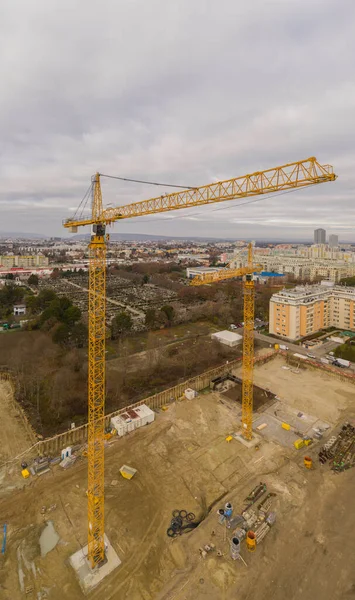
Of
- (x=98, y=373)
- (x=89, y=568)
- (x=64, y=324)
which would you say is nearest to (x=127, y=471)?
(x=89, y=568)

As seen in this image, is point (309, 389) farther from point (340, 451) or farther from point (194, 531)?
point (194, 531)

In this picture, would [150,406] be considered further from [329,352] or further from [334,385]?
[329,352]

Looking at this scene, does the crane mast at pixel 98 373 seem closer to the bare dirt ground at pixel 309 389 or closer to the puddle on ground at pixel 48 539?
the puddle on ground at pixel 48 539

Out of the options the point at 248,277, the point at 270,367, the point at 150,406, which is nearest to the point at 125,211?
the point at 248,277

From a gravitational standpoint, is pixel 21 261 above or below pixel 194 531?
above

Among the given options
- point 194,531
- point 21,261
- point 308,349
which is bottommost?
point 194,531

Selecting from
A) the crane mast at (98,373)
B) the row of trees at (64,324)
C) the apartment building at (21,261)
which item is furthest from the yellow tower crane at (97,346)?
the apartment building at (21,261)
